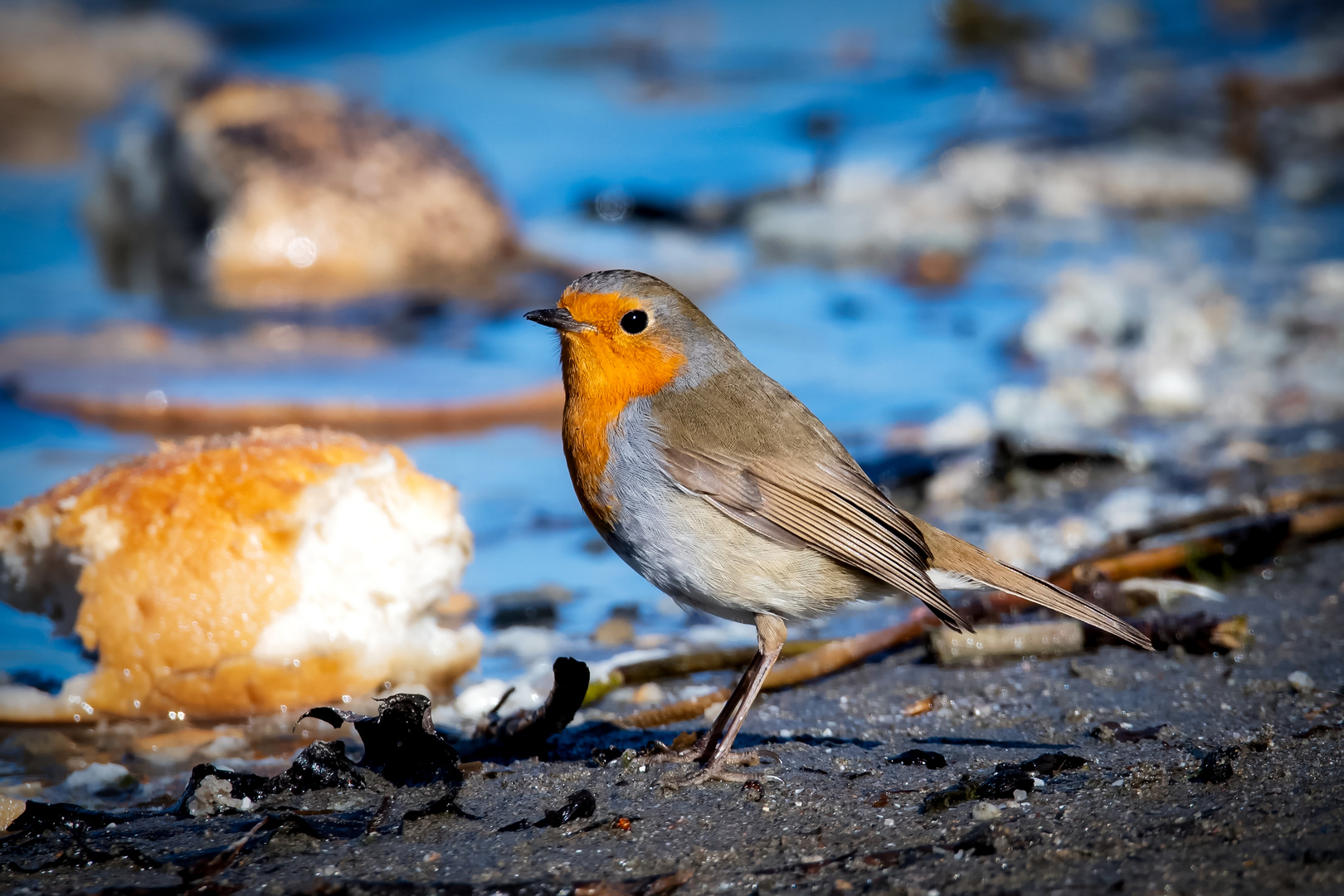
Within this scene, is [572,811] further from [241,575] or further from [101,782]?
[241,575]

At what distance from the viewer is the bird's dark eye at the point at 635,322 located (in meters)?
3.62

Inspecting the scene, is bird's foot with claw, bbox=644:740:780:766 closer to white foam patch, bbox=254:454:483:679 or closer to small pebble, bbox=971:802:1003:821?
small pebble, bbox=971:802:1003:821

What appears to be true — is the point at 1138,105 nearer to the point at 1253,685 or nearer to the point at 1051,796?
the point at 1253,685

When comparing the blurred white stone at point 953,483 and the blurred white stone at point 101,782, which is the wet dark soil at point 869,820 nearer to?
the blurred white stone at point 101,782

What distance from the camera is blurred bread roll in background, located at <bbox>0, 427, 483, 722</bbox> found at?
3.77 metres

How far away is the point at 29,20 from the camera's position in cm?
1506

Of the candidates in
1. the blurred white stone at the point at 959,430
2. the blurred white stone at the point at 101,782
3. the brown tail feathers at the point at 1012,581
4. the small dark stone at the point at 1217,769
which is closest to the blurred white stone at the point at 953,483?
the blurred white stone at the point at 959,430

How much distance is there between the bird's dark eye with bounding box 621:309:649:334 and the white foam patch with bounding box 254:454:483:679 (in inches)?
34.9

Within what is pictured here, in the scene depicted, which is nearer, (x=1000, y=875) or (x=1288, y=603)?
(x=1000, y=875)

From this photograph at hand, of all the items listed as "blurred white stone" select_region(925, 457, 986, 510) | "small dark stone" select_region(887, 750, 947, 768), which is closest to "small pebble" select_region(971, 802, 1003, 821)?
"small dark stone" select_region(887, 750, 947, 768)

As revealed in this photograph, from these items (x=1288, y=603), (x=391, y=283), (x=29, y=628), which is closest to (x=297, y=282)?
(x=391, y=283)

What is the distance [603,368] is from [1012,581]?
1.18 metres

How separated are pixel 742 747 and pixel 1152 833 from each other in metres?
1.13

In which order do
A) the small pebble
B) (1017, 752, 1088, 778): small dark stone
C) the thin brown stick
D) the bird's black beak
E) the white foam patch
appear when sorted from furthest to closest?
the white foam patch → the thin brown stick → the bird's black beak → (1017, 752, 1088, 778): small dark stone → the small pebble
